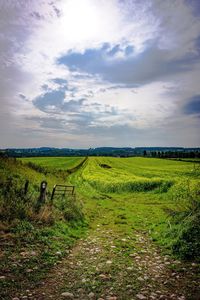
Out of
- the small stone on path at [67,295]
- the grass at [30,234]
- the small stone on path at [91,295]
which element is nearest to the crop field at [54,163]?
the grass at [30,234]

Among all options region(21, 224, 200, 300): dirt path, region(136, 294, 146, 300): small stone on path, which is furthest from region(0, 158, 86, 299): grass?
region(136, 294, 146, 300): small stone on path

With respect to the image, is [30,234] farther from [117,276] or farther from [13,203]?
[117,276]

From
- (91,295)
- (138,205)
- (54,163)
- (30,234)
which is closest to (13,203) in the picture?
(30,234)

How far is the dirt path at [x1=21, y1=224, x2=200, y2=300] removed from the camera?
21.2 ft

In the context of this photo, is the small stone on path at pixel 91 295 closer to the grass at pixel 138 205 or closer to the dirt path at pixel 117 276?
the dirt path at pixel 117 276

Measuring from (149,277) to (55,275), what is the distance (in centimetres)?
264

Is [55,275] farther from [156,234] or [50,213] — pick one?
[156,234]

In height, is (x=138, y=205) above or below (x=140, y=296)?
below

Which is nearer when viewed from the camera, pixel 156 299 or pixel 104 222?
pixel 156 299

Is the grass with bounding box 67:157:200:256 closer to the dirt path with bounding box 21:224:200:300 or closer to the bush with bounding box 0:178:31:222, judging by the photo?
the dirt path with bounding box 21:224:200:300

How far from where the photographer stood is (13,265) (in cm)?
779

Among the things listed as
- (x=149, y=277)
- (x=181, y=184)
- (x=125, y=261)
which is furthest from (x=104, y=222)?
(x=181, y=184)

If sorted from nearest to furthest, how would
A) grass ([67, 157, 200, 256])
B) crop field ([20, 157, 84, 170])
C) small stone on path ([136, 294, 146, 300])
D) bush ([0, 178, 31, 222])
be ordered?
small stone on path ([136, 294, 146, 300]), bush ([0, 178, 31, 222]), grass ([67, 157, 200, 256]), crop field ([20, 157, 84, 170])

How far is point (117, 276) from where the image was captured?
7.61 meters
